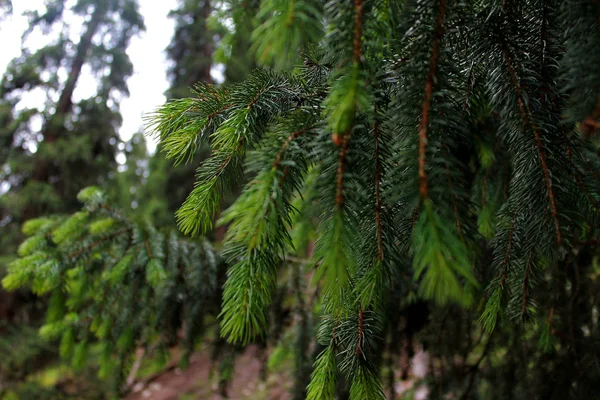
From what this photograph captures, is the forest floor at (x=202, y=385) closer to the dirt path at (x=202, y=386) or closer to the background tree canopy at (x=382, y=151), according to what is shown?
the dirt path at (x=202, y=386)

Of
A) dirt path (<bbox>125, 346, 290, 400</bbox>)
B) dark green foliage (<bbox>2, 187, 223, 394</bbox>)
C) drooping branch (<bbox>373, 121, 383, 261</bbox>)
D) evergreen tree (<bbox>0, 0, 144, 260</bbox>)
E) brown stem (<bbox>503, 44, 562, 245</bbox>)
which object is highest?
evergreen tree (<bbox>0, 0, 144, 260</bbox>)

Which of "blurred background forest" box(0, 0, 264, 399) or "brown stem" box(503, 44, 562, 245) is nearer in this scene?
"brown stem" box(503, 44, 562, 245)

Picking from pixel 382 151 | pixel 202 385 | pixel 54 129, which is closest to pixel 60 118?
pixel 54 129

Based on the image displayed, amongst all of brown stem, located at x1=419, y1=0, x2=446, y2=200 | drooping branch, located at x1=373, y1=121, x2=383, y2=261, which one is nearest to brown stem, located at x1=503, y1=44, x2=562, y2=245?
brown stem, located at x1=419, y1=0, x2=446, y2=200

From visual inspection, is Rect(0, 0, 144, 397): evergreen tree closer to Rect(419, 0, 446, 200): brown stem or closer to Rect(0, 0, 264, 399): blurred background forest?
Rect(0, 0, 264, 399): blurred background forest

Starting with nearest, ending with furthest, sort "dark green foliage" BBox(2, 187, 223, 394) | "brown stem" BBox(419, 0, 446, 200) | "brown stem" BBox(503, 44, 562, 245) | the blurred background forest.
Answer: "brown stem" BBox(419, 0, 446, 200) < "brown stem" BBox(503, 44, 562, 245) < "dark green foliage" BBox(2, 187, 223, 394) < the blurred background forest

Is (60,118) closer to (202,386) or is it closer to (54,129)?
(54,129)

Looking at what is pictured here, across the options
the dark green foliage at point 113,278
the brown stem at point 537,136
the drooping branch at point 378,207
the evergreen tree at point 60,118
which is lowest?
the dark green foliage at point 113,278

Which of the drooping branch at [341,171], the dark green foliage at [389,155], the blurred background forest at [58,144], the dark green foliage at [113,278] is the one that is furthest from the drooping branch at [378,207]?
the blurred background forest at [58,144]

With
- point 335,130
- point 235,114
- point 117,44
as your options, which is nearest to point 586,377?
point 335,130

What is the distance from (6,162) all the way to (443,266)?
8.36m

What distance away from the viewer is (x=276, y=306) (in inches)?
102

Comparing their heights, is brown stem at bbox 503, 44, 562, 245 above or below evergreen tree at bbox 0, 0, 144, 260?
below

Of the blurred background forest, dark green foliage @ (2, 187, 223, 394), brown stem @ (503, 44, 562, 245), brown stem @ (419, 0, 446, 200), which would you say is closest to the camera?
brown stem @ (419, 0, 446, 200)
